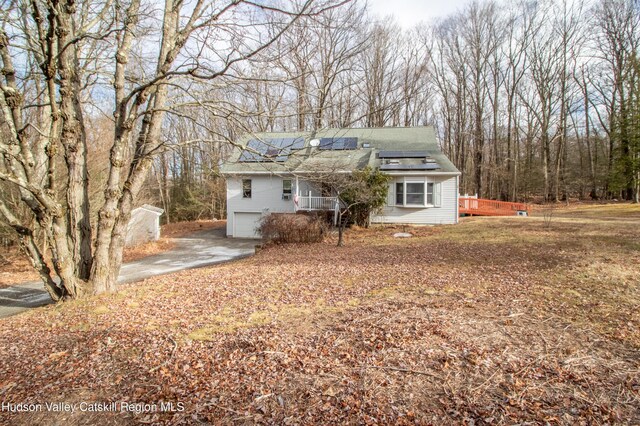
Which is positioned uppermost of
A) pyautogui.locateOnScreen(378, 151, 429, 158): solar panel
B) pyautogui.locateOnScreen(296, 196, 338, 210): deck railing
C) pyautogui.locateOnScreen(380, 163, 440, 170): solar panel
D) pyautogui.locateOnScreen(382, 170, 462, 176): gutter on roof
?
pyautogui.locateOnScreen(378, 151, 429, 158): solar panel

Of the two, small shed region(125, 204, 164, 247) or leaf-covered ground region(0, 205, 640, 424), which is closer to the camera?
leaf-covered ground region(0, 205, 640, 424)

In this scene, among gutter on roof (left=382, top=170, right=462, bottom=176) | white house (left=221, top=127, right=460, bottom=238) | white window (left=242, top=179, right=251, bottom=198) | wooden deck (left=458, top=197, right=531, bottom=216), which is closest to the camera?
gutter on roof (left=382, top=170, right=462, bottom=176)

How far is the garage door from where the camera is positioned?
18484 millimetres

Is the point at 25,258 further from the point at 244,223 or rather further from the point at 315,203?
the point at 315,203

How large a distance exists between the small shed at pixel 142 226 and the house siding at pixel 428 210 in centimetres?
1063

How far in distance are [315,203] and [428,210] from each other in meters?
5.61

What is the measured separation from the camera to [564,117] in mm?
29844

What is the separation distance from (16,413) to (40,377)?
1.53 feet

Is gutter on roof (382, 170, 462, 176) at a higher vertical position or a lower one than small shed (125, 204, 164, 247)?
higher

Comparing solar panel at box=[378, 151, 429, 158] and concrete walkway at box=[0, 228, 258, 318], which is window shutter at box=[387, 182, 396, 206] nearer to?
solar panel at box=[378, 151, 429, 158]

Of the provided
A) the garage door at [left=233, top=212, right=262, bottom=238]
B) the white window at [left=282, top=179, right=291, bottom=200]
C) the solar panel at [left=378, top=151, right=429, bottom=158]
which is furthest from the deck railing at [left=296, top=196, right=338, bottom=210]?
the solar panel at [left=378, top=151, right=429, bottom=158]

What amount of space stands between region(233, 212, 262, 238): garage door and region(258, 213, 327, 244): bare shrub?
628 centimetres

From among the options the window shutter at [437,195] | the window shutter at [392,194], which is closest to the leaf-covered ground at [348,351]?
the window shutter at [437,195]

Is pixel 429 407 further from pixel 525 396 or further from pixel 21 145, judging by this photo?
Answer: pixel 21 145
